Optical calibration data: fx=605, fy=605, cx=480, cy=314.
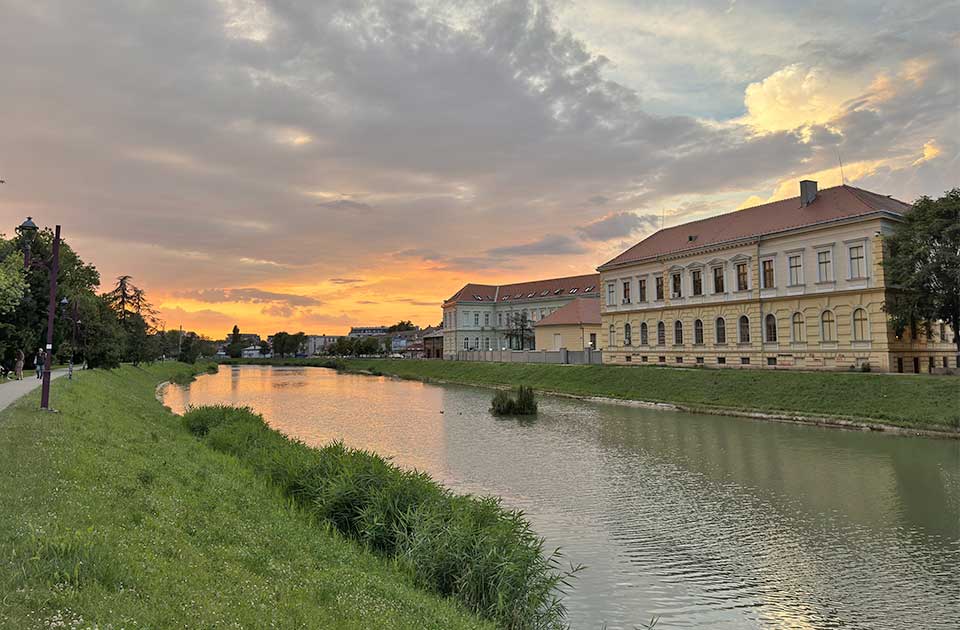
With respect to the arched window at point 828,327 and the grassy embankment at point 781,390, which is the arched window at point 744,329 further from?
the arched window at point 828,327

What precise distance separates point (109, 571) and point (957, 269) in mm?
37634

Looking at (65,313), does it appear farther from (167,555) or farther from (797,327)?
(797,327)

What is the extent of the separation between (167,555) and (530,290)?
10325cm

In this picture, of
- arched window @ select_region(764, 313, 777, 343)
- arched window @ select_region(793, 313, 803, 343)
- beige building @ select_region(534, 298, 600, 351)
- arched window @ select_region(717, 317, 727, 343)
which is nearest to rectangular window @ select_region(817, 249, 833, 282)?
arched window @ select_region(793, 313, 803, 343)

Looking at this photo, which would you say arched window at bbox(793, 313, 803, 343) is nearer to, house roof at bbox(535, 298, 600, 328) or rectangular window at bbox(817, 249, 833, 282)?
rectangular window at bbox(817, 249, 833, 282)

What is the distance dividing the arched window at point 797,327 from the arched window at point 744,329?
386 centimetres

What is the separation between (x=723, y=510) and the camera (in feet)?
51.4

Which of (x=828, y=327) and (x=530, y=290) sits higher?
(x=530, y=290)

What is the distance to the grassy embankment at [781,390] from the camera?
92.0ft

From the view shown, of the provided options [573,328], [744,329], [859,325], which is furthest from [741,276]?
[573,328]

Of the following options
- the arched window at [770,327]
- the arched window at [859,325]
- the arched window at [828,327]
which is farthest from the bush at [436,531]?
the arched window at [770,327]

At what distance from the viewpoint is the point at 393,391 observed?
5959 centimetres

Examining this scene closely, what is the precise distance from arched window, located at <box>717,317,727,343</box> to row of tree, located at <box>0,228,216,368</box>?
43.6 metres

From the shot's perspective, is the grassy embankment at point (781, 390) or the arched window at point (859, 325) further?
the arched window at point (859, 325)
